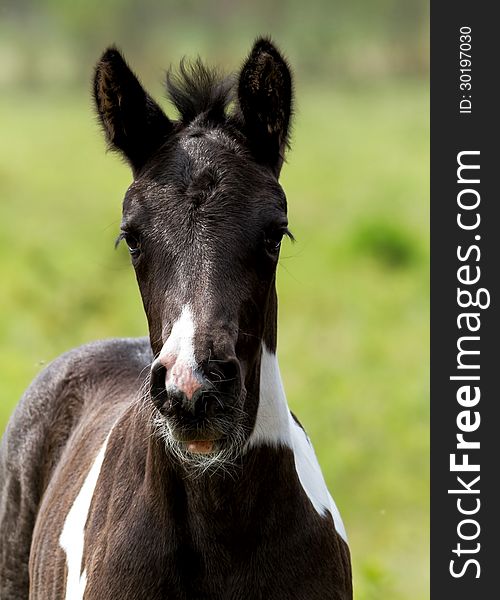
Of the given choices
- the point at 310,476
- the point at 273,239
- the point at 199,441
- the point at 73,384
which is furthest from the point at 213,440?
the point at 73,384

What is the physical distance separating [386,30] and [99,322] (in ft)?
62.1

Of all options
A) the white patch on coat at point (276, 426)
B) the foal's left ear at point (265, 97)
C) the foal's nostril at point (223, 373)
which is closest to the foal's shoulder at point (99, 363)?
the white patch on coat at point (276, 426)

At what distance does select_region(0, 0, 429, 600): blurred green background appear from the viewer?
41.4 feet

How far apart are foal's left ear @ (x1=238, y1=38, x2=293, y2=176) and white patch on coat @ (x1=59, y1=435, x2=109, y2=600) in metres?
1.43

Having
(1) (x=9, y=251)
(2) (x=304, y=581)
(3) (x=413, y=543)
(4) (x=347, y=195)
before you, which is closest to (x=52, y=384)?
(2) (x=304, y=581)

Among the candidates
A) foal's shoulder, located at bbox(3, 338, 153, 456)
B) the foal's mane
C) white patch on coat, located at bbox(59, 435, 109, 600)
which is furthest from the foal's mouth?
foal's shoulder, located at bbox(3, 338, 153, 456)

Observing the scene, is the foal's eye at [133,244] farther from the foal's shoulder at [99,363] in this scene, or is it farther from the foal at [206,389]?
the foal's shoulder at [99,363]

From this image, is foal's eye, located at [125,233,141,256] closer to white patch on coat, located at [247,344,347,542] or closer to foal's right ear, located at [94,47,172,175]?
foal's right ear, located at [94,47,172,175]

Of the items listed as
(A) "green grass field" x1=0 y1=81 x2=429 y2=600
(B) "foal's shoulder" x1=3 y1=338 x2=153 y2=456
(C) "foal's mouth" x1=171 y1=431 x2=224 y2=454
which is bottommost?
(C) "foal's mouth" x1=171 y1=431 x2=224 y2=454

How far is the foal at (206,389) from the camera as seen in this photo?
157 inches

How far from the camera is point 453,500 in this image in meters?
7.70

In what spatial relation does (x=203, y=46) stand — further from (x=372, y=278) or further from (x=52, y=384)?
(x=52, y=384)

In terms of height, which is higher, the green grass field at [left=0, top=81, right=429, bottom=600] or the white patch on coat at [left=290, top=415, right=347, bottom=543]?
the green grass field at [left=0, top=81, right=429, bottom=600]

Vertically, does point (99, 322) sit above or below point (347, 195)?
below
